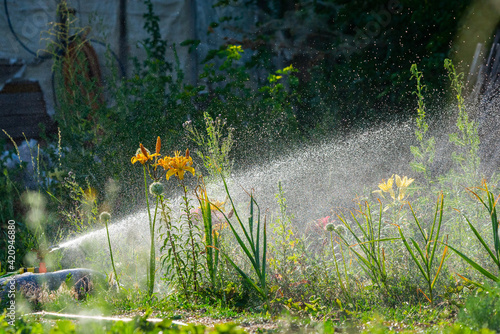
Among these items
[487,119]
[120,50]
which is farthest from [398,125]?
[120,50]

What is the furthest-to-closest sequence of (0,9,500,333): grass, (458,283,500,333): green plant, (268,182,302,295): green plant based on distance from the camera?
(268,182,302,295): green plant
(0,9,500,333): grass
(458,283,500,333): green plant

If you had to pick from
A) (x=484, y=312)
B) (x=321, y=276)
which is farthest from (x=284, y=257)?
(x=484, y=312)

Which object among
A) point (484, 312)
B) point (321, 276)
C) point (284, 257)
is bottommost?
point (484, 312)

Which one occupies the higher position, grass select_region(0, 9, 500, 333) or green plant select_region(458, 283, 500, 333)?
grass select_region(0, 9, 500, 333)

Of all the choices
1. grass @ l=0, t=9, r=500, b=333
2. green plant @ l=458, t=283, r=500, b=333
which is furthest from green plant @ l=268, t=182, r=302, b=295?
green plant @ l=458, t=283, r=500, b=333

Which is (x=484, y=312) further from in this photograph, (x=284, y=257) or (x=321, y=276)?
(x=284, y=257)

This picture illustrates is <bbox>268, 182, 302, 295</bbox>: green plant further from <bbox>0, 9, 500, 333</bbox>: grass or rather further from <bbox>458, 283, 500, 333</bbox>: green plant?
<bbox>458, 283, 500, 333</bbox>: green plant

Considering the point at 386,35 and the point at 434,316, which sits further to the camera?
the point at 386,35

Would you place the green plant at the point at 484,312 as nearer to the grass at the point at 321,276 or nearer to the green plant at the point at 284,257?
the grass at the point at 321,276

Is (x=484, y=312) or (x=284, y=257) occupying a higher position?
(x=284, y=257)

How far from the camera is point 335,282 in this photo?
2.62 meters

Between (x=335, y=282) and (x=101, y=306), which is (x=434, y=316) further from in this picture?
→ (x=101, y=306)

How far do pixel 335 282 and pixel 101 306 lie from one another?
120cm

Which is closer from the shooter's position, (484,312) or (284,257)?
(484,312)
